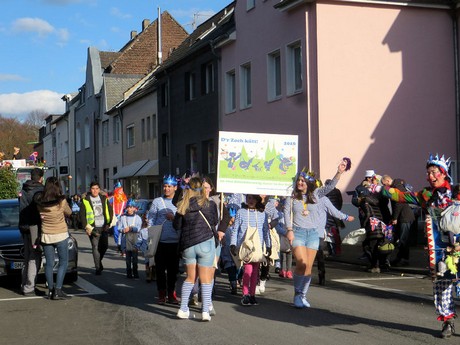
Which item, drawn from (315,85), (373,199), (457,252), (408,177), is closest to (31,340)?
(457,252)

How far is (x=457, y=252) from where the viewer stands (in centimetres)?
718

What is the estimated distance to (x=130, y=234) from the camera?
13727mm

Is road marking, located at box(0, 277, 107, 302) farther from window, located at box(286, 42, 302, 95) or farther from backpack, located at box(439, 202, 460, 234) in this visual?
window, located at box(286, 42, 302, 95)

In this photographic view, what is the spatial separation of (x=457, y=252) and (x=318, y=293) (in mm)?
4039

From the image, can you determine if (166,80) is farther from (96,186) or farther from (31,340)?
(31,340)

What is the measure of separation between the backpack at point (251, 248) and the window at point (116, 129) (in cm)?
3837

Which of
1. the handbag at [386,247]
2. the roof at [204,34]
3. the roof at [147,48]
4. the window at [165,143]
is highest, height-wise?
the roof at [147,48]

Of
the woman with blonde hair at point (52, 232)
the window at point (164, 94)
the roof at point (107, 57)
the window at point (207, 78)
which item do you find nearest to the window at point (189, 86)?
the window at point (207, 78)

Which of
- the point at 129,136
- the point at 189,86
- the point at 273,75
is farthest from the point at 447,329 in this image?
the point at 129,136

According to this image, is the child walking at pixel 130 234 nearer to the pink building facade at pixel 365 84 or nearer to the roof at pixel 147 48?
the pink building facade at pixel 365 84

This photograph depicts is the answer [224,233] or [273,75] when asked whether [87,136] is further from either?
[224,233]

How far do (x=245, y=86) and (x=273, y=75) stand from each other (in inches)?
98.4

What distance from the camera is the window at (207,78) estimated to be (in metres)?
30.3

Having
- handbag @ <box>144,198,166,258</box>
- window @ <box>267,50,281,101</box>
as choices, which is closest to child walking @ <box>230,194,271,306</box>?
handbag @ <box>144,198,166,258</box>
